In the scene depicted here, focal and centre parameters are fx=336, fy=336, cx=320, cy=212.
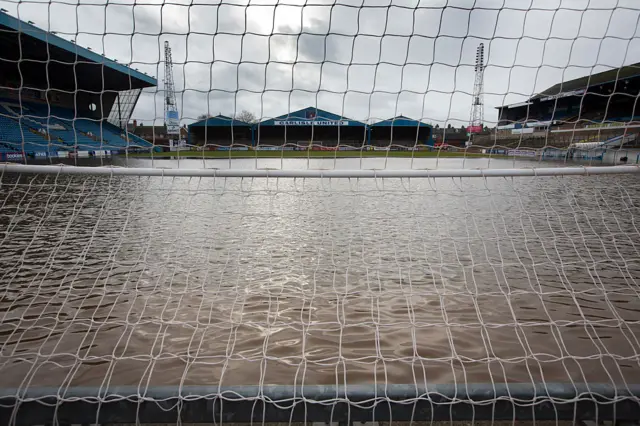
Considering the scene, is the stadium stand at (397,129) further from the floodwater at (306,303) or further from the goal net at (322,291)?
the floodwater at (306,303)

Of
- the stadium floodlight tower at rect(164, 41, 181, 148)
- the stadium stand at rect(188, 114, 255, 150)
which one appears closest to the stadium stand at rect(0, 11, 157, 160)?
the stadium stand at rect(188, 114, 255, 150)

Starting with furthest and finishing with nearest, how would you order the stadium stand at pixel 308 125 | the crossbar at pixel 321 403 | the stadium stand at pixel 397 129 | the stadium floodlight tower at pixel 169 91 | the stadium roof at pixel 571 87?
1. the stadium stand at pixel 397 129
2. the stadium stand at pixel 308 125
3. the stadium roof at pixel 571 87
4. the stadium floodlight tower at pixel 169 91
5. the crossbar at pixel 321 403

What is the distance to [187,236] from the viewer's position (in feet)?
14.1

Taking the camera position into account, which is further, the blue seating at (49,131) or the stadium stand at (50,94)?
the blue seating at (49,131)

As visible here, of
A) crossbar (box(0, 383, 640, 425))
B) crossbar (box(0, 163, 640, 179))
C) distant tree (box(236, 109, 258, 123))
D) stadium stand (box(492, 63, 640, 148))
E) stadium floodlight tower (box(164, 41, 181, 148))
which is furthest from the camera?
distant tree (box(236, 109, 258, 123))

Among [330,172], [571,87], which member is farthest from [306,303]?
[571,87]

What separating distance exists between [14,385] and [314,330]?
178 cm

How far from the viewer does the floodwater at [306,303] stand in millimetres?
2045

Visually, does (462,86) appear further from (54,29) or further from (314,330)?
(54,29)

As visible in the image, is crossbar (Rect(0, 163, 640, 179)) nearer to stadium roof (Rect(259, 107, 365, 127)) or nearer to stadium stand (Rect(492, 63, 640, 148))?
stadium stand (Rect(492, 63, 640, 148))

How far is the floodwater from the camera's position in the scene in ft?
6.71

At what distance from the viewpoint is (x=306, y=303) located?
276 centimetres

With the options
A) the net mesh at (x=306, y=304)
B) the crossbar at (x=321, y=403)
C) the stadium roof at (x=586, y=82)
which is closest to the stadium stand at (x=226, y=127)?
the net mesh at (x=306, y=304)

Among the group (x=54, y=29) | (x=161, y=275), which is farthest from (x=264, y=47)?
(x=161, y=275)
